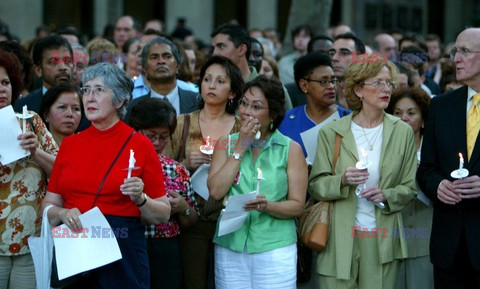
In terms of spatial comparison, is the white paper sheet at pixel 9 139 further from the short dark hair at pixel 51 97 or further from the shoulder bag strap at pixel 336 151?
the shoulder bag strap at pixel 336 151

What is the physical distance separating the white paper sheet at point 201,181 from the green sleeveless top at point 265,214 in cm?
39

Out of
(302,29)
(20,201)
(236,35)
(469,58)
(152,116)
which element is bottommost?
(20,201)

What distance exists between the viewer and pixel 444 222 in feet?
19.4

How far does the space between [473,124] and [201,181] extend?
213cm

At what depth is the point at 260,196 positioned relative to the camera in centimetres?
573

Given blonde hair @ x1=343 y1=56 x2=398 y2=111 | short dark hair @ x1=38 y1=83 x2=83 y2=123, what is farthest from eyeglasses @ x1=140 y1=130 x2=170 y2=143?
blonde hair @ x1=343 y1=56 x2=398 y2=111

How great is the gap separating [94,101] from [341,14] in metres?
23.4

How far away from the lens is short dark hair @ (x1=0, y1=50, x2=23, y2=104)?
6070 millimetres

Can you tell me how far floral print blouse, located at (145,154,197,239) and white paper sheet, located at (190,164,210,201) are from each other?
0.14m

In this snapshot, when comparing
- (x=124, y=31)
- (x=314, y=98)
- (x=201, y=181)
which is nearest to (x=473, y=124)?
(x=314, y=98)

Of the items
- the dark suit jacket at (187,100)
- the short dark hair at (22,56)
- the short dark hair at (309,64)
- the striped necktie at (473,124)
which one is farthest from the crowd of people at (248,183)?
the short dark hair at (22,56)

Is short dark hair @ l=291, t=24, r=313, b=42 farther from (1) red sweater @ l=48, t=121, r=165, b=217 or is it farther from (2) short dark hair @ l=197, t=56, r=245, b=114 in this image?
(1) red sweater @ l=48, t=121, r=165, b=217

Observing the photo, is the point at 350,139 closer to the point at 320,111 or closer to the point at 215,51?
the point at 320,111

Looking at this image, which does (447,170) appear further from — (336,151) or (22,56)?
(22,56)
